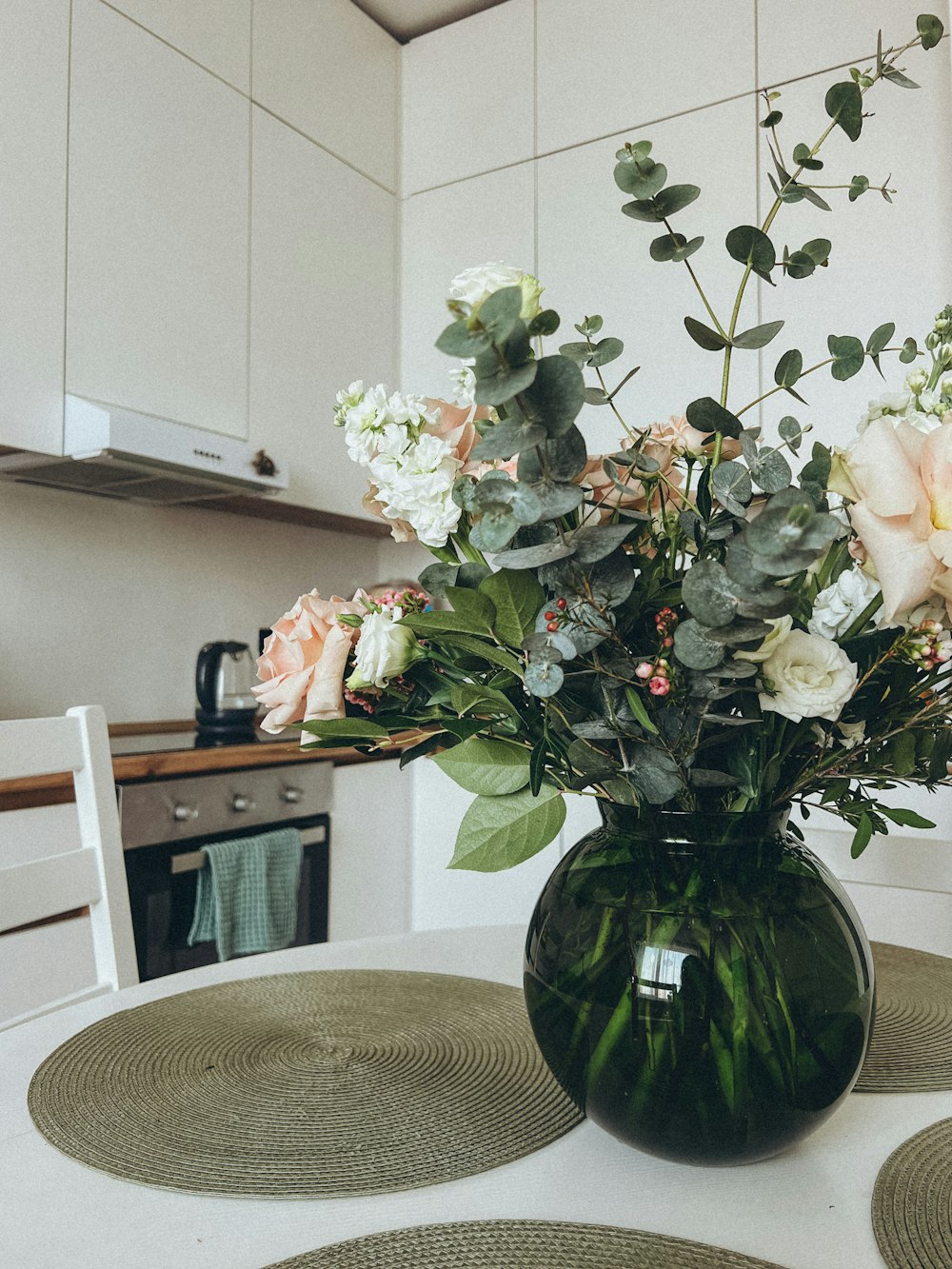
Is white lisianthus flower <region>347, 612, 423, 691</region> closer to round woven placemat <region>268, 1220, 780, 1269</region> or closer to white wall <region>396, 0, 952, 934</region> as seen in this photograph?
round woven placemat <region>268, 1220, 780, 1269</region>

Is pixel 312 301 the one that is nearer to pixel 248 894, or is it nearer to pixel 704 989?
pixel 248 894

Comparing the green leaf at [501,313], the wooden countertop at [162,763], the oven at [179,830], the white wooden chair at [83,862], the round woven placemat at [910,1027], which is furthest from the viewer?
the oven at [179,830]

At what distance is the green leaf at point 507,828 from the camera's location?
23.3 inches

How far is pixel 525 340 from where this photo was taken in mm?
444

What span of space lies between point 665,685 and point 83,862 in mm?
819

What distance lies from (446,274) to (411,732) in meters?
2.65

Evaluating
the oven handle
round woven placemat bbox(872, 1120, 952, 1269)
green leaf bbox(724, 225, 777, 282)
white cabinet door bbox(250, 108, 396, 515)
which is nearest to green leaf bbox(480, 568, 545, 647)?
green leaf bbox(724, 225, 777, 282)

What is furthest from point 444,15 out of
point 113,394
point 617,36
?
point 113,394

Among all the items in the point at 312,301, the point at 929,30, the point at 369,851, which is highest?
the point at 312,301

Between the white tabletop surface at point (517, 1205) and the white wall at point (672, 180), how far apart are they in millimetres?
1601

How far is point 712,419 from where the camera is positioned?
577 millimetres

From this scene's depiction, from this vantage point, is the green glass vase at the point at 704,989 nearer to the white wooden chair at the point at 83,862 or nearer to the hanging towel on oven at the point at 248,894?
the white wooden chair at the point at 83,862

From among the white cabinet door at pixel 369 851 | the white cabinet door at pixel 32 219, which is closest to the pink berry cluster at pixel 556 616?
the white cabinet door at pixel 32 219

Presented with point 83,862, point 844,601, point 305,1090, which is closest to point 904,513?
point 844,601
